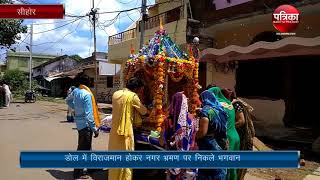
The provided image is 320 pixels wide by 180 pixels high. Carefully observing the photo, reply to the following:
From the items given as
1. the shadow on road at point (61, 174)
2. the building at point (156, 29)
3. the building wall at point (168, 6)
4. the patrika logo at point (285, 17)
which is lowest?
→ the shadow on road at point (61, 174)

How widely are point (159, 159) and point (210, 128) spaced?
4.20 ft

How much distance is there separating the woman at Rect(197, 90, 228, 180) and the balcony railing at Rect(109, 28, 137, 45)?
61.0 ft

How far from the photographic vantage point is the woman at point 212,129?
440 centimetres

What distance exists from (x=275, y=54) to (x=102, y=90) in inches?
1021

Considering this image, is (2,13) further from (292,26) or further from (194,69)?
(292,26)

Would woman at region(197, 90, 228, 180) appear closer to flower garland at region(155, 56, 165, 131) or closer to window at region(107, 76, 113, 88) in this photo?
flower garland at region(155, 56, 165, 131)

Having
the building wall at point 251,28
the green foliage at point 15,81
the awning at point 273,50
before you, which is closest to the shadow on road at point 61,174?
the awning at point 273,50

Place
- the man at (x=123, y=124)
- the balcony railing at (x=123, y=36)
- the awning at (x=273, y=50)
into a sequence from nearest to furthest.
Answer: the man at (x=123, y=124) → the awning at (x=273, y=50) → the balcony railing at (x=123, y=36)

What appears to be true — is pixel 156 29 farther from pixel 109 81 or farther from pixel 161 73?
pixel 109 81

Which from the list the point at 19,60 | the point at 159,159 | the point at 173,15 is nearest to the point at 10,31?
the point at 173,15

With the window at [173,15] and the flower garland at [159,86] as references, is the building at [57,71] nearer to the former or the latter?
the window at [173,15]

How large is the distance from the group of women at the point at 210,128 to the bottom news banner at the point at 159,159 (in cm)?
101

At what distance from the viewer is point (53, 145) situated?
35.2ft

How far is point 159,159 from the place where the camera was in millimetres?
3338
